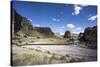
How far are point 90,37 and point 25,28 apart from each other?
0.94 metres

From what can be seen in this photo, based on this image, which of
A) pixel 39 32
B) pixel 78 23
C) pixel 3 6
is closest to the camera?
pixel 3 6

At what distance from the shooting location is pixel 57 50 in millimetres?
2609

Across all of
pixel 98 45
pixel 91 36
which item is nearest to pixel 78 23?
pixel 91 36

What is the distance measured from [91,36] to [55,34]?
54 centimetres

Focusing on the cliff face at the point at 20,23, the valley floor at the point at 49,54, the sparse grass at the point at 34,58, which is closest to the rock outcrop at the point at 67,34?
the valley floor at the point at 49,54

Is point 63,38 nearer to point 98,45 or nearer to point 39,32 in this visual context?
point 39,32

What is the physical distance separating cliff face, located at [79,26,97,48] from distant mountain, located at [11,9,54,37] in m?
0.46

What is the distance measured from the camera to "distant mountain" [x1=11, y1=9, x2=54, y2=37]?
241 centimetres

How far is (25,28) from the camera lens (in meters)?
2.48

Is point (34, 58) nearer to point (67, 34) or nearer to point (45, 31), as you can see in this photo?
point (45, 31)

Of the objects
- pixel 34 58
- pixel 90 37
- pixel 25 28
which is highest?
pixel 25 28

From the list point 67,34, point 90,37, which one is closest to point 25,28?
point 67,34

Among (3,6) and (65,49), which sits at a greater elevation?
(3,6)

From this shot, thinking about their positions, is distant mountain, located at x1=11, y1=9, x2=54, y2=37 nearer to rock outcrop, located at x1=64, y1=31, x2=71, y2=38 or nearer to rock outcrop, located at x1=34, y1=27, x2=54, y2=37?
rock outcrop, located at x1=34, y1=27, x2=54, y2=37
